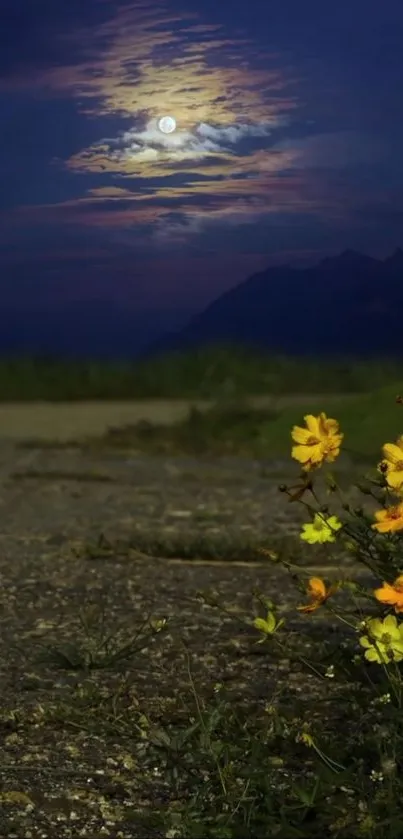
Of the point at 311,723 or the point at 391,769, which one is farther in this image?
the point at 311,723

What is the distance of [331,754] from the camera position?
5.64 ft

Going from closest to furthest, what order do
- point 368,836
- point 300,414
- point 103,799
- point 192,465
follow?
point 368,836
point 103,799
point 192,465
point 300,414

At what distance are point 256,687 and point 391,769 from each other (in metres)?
0.51

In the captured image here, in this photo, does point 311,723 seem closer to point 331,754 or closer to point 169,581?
point 331,754

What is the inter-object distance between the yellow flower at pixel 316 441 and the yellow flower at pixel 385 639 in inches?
9.2

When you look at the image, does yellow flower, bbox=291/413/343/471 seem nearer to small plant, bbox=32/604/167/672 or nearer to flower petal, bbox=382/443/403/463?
flower petal, bbox=382/443/403/463

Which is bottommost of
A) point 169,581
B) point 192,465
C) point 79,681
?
point 192,465

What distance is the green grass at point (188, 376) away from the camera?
21.1 feet

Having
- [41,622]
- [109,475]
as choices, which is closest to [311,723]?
[41,622]

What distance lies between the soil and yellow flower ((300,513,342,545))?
36 cm

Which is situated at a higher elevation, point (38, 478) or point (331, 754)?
point (331, 754)

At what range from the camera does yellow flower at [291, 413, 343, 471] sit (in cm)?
178

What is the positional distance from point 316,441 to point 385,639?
0.93 feet

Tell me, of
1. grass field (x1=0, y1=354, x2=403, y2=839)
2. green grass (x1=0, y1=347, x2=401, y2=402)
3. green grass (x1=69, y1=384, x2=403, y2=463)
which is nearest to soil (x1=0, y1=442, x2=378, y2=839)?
Result: grass field (x1=0, y1=354, x2=403, y2=839)
